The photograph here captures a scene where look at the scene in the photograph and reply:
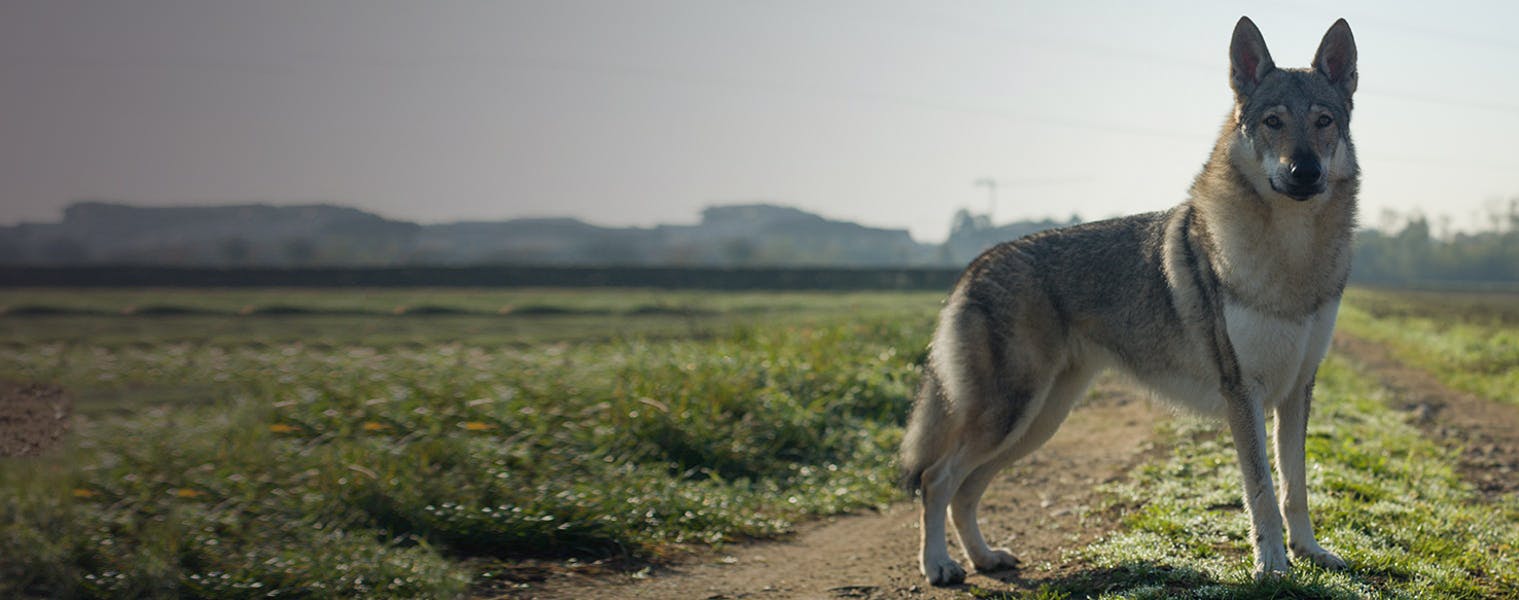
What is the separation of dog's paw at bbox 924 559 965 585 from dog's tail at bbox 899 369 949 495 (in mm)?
495

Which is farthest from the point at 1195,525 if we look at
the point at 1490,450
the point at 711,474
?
the point at 1490,450

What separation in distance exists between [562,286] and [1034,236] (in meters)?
10.7

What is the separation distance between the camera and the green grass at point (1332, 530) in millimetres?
4973

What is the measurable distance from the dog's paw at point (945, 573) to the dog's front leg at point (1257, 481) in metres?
1.69

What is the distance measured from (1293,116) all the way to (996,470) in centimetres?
279

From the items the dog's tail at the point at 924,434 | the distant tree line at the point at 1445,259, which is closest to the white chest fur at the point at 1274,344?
the dog's tail at the point at 924,434

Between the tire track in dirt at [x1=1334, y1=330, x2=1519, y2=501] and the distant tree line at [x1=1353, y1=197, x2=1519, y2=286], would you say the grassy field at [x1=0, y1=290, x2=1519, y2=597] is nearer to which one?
the tire track in dirt at [x1=1334, y1=330, x2=1519, y2=501]

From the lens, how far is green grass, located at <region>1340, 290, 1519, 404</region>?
1474 cm

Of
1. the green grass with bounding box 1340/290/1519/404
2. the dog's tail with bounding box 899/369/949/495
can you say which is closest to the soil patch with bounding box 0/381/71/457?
the dog's tail with bounding box 899/369/949/495

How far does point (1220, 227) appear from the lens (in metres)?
5.31

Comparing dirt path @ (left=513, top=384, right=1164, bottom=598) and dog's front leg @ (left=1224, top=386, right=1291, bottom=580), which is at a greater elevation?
dog's front leg @ (left=1224, top=386, right=1291, bottom=580)

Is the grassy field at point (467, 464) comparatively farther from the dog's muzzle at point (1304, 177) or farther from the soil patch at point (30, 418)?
the dog's muzzle at point (1304, 177)

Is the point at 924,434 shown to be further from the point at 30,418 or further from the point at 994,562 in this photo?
the point at 30,418

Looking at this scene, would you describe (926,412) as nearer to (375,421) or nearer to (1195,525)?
(1195,525)
